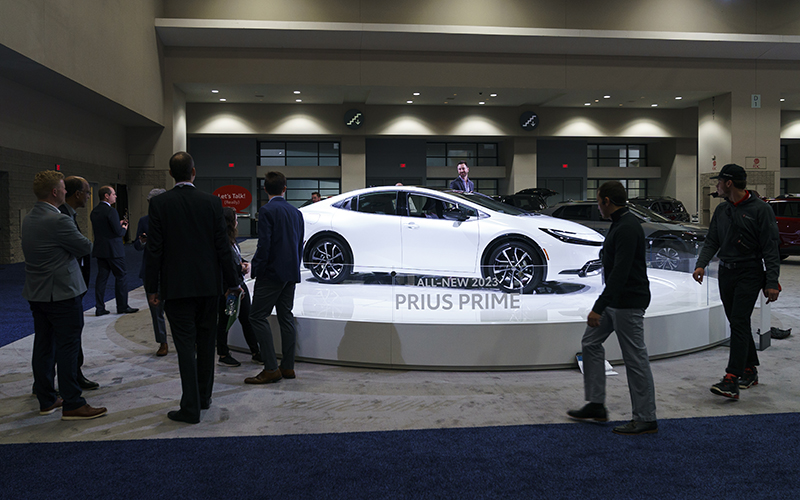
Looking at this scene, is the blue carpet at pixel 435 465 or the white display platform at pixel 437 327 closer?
the blue carpet at pixel 435 465

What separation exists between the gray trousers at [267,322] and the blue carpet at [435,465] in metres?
1.17

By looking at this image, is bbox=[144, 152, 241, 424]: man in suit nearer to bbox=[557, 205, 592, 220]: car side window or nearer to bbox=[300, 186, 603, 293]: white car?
bbox=[300, 186, 603, 293]: white car

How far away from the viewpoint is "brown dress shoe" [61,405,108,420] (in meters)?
3.61

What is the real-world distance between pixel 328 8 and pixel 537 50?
6561 mm

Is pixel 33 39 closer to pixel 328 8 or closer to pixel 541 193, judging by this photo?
pixel 328 8

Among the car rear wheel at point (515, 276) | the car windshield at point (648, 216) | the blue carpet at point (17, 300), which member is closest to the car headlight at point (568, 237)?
the car rear wheel at point (515, 276)

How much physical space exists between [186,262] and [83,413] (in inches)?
47.5

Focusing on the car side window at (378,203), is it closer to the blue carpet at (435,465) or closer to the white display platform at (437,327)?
the white display platform at (437,327)

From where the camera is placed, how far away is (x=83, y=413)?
362 cm

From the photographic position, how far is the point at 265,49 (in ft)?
56.5

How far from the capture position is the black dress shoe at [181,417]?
359 cm

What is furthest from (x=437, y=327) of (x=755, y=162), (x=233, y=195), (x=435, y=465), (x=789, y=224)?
(x=755, y=162)

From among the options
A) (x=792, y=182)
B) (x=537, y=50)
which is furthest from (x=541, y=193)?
(x=792, y=182)

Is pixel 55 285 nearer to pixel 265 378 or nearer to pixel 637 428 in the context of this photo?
pixel 265 378
